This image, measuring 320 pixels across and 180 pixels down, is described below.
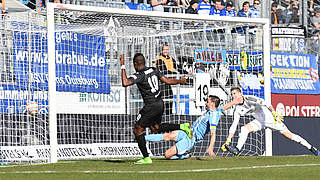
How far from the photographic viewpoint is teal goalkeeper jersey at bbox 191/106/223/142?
14062 millimetres

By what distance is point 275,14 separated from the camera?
83.8 ft

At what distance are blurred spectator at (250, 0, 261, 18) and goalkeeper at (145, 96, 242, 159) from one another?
9585mm

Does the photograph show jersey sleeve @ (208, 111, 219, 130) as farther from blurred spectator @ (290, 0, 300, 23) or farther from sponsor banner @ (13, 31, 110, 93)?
blurred spectator @ (290, 0, 300, 23)

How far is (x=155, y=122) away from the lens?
1223 cm

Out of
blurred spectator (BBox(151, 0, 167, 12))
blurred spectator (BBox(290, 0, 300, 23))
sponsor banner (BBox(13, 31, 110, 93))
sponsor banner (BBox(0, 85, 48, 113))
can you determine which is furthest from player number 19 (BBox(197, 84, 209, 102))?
blurred spectator (BBox(290, 0, 300, 23))

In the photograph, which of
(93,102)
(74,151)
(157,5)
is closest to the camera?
(74,151)

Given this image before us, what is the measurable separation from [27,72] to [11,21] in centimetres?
132

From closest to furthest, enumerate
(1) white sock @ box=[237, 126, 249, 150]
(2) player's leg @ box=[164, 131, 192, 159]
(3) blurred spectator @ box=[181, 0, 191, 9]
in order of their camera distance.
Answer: (2) player's leg @ box=[164, 131, 192, 159]
(1) white sock @ box=[237, 126, 249, 150]
(3) blurred spectator @ box=[181, 0, 191, 9]

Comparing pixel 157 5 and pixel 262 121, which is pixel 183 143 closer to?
pixel 262 121

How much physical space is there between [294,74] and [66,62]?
8.28 m

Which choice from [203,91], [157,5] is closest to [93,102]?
[203,91]

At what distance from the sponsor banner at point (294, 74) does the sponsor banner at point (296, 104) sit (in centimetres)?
16

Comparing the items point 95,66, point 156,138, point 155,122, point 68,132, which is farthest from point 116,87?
point 155,122

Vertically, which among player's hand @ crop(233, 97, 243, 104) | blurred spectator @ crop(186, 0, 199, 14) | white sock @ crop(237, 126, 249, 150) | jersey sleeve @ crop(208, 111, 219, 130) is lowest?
white sock @ crop(237, 126, 249, 150)
